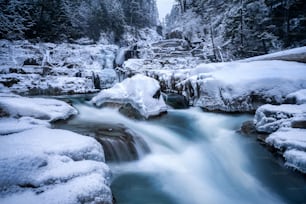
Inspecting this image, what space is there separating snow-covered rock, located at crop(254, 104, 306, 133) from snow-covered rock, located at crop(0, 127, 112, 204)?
4.23 m

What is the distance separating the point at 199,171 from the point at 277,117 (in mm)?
2389

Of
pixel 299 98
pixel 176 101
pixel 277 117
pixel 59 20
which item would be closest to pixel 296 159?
pixel 277 117

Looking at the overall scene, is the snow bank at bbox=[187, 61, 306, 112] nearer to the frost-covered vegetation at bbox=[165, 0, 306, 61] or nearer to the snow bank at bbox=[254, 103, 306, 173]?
the snow bank at bbox=[254, 103, 306, 173]

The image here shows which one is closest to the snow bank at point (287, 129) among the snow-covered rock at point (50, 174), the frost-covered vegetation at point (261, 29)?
the snow-covered rock at point (50, 174)

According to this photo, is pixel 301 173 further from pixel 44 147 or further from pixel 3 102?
pixel 3 102

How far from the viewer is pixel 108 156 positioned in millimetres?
4195

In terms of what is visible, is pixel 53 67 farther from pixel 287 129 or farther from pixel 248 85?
pixel 287 129

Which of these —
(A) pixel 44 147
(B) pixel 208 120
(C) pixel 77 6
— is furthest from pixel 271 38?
(C) pixel 77 6

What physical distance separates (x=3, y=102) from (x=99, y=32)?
24864mm

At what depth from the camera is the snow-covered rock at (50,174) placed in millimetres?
2004

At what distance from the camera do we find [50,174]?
2.25m

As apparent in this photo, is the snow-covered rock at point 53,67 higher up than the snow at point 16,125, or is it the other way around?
the snow-covered rock at point 53,67

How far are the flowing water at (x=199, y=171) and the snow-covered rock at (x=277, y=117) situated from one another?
0.49 metres

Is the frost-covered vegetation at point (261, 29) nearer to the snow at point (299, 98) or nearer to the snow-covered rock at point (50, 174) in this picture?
the snow at point (299, 98)
